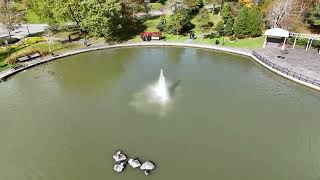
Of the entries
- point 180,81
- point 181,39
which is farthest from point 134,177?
point 181,39

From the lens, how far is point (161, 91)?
44156mm

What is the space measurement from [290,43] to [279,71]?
12.6 metres

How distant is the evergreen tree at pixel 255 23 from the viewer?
204 ft

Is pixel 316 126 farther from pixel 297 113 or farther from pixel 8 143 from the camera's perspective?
pixel 8 143

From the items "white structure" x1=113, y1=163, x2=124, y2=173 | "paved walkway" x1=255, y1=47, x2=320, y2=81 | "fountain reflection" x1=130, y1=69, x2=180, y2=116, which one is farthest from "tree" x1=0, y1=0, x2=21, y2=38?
"paved walkway" x1=255, y1=47, x2=320, y2=81

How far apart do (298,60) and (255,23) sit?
13.2m

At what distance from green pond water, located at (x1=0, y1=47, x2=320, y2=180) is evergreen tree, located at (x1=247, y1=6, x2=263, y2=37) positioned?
37.4ft

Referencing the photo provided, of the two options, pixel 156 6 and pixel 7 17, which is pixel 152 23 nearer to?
pixel 156 6

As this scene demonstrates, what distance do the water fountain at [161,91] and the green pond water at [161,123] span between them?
1.05 meters

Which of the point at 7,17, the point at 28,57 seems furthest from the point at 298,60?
the point at 7,17

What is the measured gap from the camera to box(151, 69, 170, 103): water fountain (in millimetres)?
42125

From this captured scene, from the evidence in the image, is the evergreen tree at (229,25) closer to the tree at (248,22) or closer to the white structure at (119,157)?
the tree at (248,22)

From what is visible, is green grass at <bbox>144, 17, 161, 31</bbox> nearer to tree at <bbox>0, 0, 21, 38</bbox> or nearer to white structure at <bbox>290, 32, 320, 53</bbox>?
tree at <bbox>0, 0, 21, 38</bbox>

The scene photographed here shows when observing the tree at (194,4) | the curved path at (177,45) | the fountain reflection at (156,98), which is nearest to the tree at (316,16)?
the curved path at (177,45)
